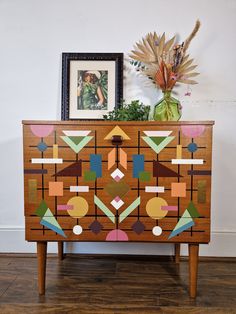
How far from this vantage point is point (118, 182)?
125cm

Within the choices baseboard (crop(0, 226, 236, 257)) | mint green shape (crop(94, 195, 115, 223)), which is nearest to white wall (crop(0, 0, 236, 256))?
baseboard (crop(0, 226, 236, 257))

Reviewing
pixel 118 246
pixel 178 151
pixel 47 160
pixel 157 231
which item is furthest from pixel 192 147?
pixel 118 246

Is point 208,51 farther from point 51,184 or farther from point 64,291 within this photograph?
point 64,291

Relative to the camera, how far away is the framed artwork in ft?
5.55

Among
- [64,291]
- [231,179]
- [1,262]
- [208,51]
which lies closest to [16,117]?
[1,262]

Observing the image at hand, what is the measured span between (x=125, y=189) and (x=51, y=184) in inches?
13.5

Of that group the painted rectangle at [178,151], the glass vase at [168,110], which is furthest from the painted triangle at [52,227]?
the glass vase at [168,110]

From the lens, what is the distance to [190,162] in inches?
48.3

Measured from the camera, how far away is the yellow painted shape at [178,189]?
4.05ft

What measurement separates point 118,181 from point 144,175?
0.12 metres

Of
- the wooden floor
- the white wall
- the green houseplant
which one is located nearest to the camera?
the wooden floor

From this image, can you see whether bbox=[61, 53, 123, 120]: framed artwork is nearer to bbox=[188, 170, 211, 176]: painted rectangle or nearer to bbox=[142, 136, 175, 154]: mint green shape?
bbox=[142, 136, 175, 154]: mint green shape

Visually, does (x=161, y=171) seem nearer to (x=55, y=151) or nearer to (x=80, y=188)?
(x=80, y=188)

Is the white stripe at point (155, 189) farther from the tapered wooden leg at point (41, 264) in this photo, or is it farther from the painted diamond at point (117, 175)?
the tapered wooden leg at point (41, 264)
